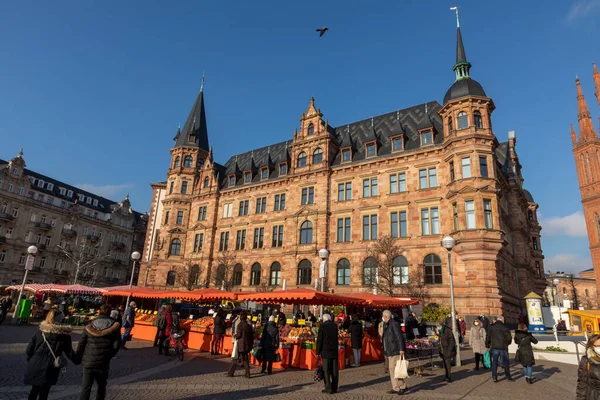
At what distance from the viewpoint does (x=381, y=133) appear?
38250mm

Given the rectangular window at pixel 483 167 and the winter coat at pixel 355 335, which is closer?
the winter coat at pixel 355 335

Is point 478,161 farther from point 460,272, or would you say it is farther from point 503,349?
point 503,349

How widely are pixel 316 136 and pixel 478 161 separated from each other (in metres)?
16.3

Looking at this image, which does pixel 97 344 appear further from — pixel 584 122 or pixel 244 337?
pixel 584 122

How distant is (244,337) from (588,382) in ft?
29.1

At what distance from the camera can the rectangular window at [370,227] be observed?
109 ft

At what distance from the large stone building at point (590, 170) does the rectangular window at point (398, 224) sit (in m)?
59.6

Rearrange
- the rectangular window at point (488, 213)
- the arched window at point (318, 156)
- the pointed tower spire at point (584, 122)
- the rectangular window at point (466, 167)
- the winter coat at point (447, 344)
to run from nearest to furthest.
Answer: the winter coat at point (447, 344) → the rectangular window at point (488, 213) → the rectangular window at point (466, 167) → the arched window at point (318, 156) → the pointed tower spire at point (584, 122)

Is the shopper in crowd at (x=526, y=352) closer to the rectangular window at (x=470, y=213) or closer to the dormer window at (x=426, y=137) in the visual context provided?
the rectangular window at (x=470, y=213)

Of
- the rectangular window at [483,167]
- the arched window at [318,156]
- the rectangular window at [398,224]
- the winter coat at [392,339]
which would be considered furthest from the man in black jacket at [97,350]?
the arched window at [318,156]

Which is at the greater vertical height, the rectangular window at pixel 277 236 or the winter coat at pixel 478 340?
the rectangular window at pixel 277 236

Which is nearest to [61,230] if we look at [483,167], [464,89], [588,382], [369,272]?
[369,272]

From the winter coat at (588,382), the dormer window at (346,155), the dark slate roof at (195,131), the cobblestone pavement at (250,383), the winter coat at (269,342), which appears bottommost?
the cobblestone pavement at (250,383)

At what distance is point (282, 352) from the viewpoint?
44.4ft
